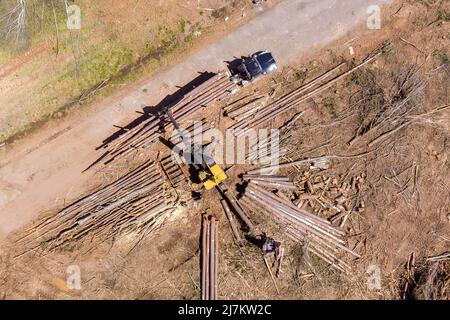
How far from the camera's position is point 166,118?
2145cm

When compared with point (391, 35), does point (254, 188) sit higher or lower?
lower

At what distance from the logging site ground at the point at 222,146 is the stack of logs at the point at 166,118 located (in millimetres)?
67

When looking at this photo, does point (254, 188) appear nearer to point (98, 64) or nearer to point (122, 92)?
point (122, 92)

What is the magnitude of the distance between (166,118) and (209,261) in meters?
6.90

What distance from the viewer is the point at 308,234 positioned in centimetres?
2164

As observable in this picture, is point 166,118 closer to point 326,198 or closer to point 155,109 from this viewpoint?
point 155,109

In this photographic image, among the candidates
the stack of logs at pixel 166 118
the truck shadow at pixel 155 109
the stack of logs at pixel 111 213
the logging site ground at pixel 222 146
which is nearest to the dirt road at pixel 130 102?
the logging site ground at pixel 222 146

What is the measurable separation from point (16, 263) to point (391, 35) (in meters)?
21.0

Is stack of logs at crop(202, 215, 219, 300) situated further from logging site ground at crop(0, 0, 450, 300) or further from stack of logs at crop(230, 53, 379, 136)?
stack of logs at crop(230, 53, 379, 136)

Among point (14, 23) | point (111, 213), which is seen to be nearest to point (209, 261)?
point (111, 213)

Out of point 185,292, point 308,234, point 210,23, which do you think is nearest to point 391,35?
point 210,23

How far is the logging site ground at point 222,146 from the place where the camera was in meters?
21.4

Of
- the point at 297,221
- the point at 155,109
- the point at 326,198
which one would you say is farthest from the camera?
the point at 155,109

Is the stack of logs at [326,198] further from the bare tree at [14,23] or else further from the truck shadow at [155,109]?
the bare tree at [14,23]
